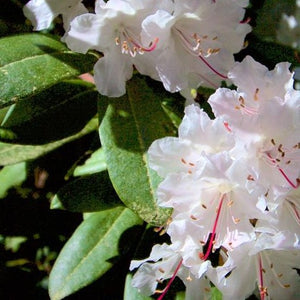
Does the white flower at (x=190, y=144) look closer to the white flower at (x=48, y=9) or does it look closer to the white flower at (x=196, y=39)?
the white flower at (x=196, y=39)

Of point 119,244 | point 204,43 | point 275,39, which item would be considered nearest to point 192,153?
point 204,43

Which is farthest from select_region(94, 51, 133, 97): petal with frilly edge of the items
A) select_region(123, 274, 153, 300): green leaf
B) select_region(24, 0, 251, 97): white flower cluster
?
select_region(123, 274, 153, 300): green leaf

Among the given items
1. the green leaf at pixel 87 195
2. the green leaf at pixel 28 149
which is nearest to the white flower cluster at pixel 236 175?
the green leaf at pixel 87 195

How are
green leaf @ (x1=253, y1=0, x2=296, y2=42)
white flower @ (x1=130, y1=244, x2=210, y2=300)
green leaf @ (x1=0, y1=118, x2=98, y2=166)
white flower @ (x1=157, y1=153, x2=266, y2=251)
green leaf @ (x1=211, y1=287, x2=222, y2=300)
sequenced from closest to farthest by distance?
white flower @ (x1=157, y1=153, x2=266, y2=251) → white flower @ (x1=130, y1=244, x2=210, y2=300) → green leaf @ (x1=211, y1=287, x2=222, y2=300) → green leaf @ (x1=0, y1=118, x2=98, y2=166) → green leaf @ (x1=253, y1=0, x2=296, y2=42)

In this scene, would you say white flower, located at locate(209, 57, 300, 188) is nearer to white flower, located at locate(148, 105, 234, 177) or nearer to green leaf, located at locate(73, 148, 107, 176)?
white flower, located at locate(148, 105, 234, 177)

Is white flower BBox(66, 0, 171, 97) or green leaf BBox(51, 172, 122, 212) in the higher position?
white flower BBox(66, 0, 171, 97)

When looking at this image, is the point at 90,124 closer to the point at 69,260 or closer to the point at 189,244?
the point at 69,260
